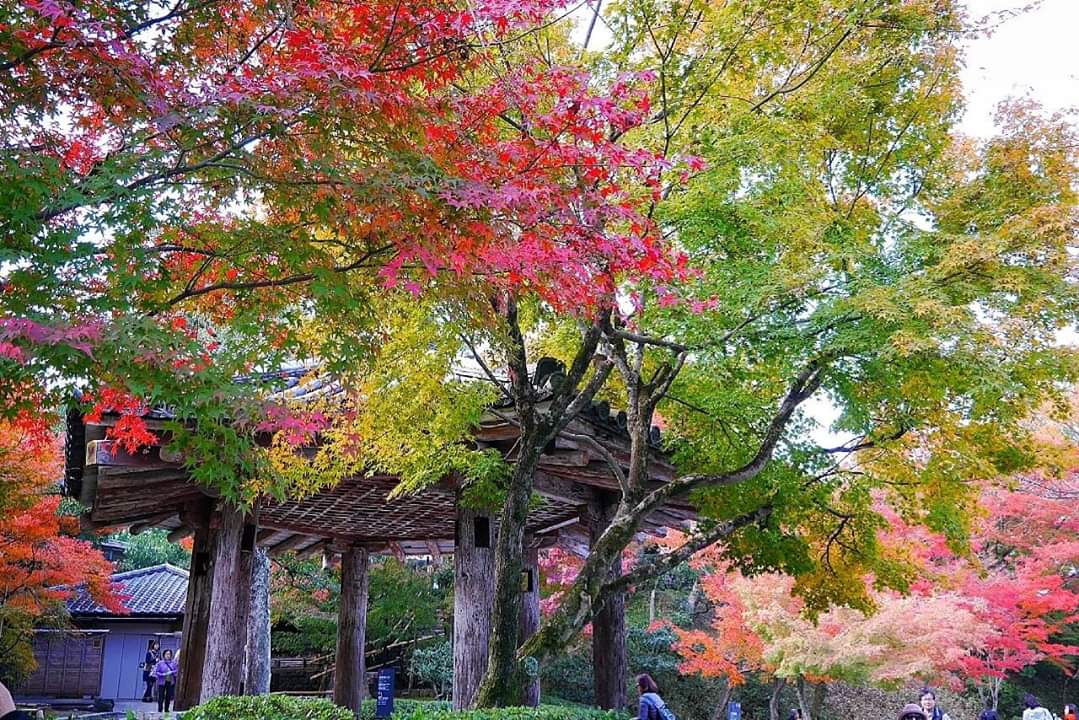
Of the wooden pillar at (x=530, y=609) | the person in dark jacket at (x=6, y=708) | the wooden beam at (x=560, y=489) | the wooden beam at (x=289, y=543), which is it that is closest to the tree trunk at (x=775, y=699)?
the wooden pillar at (x=530, y=609)

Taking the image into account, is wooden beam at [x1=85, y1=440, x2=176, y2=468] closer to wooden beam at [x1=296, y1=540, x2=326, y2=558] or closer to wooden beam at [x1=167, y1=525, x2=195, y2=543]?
wooden beam at [x1=167, y1=525, x2=195, y2=543]

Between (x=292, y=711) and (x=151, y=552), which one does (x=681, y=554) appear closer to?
(x=292, y=711)

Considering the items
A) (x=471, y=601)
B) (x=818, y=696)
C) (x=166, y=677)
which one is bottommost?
(x=818, y=696)

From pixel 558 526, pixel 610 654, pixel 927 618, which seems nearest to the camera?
pixel 610 654

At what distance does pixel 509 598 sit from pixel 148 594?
19017 mm

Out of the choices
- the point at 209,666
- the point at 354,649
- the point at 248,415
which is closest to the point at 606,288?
the point at 248,415

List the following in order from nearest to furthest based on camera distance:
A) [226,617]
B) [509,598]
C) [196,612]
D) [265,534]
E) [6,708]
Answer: [6,708] < [509,598] < [226,617] < [196,612] < [265,534]

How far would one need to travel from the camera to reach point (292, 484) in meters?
7.58

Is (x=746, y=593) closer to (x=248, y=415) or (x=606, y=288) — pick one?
(x=606, y=288)

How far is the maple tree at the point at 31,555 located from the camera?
10914 millimetres

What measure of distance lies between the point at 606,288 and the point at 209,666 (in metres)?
5.55

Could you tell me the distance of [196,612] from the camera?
9453 millimetres

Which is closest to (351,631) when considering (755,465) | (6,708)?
(755,465)

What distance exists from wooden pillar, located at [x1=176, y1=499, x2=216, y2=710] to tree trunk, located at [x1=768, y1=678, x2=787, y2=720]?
15266 millimetres
